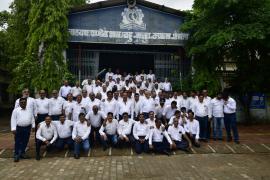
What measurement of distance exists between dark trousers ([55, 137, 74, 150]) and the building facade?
6.24 metres

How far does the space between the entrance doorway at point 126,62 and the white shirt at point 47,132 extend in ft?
38.5

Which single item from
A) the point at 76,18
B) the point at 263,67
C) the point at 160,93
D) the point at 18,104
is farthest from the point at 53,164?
the point at 263,67

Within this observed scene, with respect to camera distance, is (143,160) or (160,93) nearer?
(143,160)

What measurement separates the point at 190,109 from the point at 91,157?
408cm

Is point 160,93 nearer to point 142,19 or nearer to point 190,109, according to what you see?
point 190,109

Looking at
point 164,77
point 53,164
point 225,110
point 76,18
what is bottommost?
point 53,164

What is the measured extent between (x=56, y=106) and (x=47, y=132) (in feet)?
3.74

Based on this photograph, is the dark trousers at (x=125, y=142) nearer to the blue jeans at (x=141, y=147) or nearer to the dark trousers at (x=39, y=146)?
the blue jeans at (x=141, y=147)

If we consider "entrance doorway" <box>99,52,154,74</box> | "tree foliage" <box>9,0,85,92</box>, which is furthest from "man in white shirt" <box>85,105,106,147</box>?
"entrance doorway" <box>99,52,154,74</box>

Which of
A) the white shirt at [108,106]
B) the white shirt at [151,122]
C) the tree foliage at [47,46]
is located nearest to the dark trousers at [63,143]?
the white shirt at [108,106]

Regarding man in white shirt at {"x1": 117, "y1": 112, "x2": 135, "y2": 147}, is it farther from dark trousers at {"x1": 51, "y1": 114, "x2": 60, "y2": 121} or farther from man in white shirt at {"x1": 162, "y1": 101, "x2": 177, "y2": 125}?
dark trousers at {"x1": 51, "y1": 114, "x2": 60, "y2": 121}

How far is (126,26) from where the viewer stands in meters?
17.1

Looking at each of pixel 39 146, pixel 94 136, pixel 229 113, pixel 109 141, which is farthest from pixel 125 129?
pixel 229 113

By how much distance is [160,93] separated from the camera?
12.8 meters
